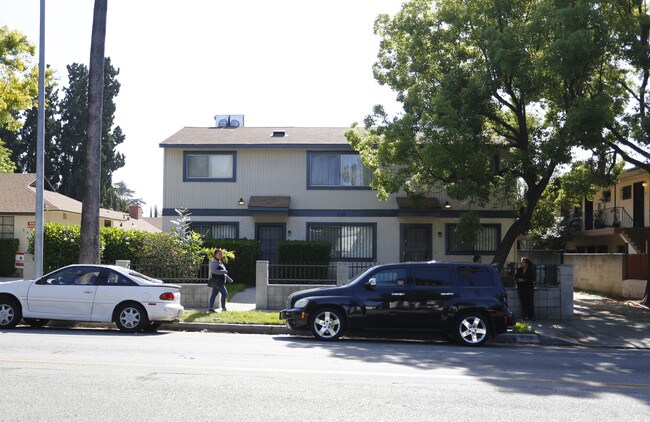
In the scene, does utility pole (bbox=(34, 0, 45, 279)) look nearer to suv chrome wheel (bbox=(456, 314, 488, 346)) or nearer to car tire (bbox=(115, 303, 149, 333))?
car tire (bbox=(115, 303, 149, 333))

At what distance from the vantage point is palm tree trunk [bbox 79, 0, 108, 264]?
16672 millimetres

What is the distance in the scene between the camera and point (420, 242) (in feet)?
84.1

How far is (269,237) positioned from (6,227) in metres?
12.3

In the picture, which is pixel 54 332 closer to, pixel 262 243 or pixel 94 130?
pixel 94 130

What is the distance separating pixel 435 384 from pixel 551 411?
1731 mm

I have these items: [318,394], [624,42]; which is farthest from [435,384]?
[624,42]

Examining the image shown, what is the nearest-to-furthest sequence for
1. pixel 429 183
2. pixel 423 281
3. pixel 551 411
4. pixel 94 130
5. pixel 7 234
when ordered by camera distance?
pixel 551 411, pixel 423 281, pixel 94 130, pixel 429 183, pixel 7 234

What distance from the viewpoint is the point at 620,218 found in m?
31.4

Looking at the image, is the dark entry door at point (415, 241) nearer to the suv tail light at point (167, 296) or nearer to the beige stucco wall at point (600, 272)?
the beige stucco wall at point (600, 272)

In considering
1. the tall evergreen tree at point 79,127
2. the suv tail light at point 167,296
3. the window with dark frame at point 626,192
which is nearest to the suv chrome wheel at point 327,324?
the suv tail light at point 167,296

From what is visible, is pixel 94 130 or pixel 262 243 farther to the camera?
pixel 262 243

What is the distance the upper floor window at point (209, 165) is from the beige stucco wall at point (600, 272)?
15571 mm

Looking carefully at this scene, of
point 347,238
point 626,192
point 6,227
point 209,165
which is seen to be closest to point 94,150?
point 209,165

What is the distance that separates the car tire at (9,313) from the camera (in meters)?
13.8
